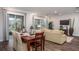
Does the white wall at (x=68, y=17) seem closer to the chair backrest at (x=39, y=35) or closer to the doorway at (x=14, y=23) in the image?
the chair backrest at (x=39, y=35)

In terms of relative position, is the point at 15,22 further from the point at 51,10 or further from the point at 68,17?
the point at 68,17

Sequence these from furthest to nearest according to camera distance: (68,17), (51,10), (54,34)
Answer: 1. (54,34)
2. (68,17)
3. (51,10)

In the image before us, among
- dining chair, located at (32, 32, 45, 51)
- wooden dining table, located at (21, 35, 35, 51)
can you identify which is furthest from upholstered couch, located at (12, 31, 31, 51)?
dining chair, located at (32, 32, 45, 51)

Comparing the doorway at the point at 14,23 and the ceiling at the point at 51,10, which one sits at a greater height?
the ceiling at the point at 51,10

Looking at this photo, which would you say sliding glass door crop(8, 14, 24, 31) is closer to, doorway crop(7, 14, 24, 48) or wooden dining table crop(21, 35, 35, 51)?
doorway crop(7, 14, 24, 48)

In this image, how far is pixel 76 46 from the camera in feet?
5.79

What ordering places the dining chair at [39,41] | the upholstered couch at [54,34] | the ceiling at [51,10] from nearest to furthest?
the ceiling at [51,10], the dining chair at [39,41], the upholstered couch at [54,34]

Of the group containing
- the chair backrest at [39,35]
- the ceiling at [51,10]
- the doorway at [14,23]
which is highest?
the ceiling at [51,10]

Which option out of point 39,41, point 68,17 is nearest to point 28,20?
point 39,41

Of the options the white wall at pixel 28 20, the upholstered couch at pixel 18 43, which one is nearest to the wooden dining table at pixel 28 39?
the upholstered couch at pixel 18 43

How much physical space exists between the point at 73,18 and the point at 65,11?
0.26 m

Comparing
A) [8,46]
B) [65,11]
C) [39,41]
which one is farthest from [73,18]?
[8,46]
